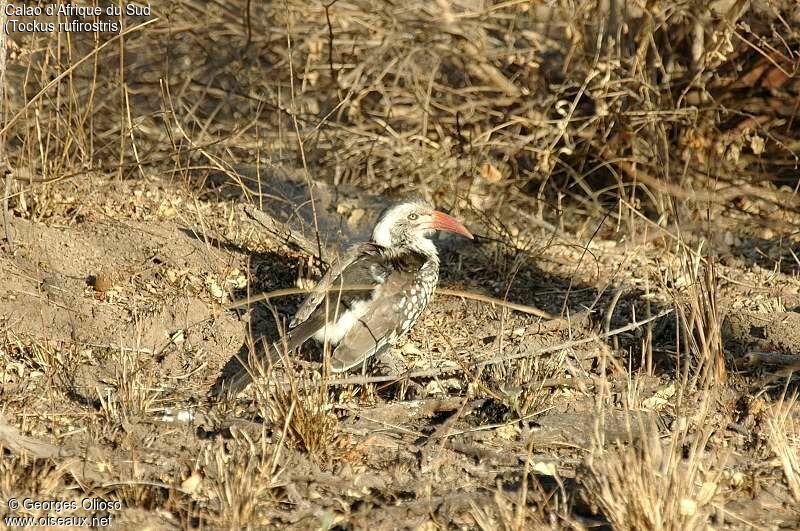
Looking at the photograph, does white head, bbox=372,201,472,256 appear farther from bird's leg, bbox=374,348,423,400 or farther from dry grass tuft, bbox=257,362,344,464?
dry grass tuft, bbox=257,362,344,464

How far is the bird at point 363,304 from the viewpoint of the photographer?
5023 mm

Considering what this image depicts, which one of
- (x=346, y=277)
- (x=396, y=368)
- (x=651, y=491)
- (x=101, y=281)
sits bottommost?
(x=396, y=368)

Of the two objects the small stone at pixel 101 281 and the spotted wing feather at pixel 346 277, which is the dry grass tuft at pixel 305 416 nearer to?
the spotted wing feather at pixel 346 277

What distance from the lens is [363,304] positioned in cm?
527

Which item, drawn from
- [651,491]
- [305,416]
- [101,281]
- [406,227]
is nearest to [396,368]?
[406,227]

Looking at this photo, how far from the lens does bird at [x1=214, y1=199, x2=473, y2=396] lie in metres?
5.02

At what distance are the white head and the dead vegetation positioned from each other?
1.20 ft

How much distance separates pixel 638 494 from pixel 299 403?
1402 mm

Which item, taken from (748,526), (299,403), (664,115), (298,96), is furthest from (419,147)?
(748,526)

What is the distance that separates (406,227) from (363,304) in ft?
2.45

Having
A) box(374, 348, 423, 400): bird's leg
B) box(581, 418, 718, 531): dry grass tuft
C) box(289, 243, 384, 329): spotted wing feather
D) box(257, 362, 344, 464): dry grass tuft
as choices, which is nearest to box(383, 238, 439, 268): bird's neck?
box(289, 243, 384, 329): spotted wing feather

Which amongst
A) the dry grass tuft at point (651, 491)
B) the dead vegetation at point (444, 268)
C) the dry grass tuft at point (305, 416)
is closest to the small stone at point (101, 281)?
the dead vegetation at point (444, 268)

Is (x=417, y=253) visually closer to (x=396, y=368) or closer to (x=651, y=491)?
(x=396, y=368)

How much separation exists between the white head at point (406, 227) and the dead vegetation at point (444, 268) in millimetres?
366
